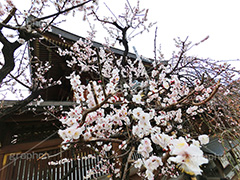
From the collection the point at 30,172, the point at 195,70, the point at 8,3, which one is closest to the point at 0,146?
the point at 30,172

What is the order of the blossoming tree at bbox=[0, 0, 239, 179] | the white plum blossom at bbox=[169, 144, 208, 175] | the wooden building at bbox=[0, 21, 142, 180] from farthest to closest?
the wooden building at bbox=[0, 21, 142, 180], the blossoming tree at bbox=[0, 0, 239, 179], the white plum blossom at bbox=[169, 144, 208, 175]

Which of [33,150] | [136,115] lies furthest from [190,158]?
[33,150]

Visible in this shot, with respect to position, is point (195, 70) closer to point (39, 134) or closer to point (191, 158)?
point (191, 158)

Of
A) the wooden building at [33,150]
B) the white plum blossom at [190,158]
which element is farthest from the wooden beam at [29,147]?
the white plum blossom at [190,158]

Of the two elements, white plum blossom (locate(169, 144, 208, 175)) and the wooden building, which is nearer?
white plum blossom (locate(169, 144, 208, 175))

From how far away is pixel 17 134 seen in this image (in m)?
3.20

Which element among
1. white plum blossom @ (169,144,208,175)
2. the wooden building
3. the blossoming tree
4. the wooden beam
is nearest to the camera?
white plum blossom @ (169,144,208,175)

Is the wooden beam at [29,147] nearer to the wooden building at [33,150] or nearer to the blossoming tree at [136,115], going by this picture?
the wooden building at [33,150]

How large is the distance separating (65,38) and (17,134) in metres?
4.15

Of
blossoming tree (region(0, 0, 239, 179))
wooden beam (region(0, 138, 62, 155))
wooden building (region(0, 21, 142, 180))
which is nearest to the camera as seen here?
blossoming tree (region(0, 0, 239, 179))

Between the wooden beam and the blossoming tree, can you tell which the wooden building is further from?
the blossoming tree

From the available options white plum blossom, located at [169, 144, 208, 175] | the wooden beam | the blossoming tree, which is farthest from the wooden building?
white plum blossom, located at [169, 144, 208, 175]

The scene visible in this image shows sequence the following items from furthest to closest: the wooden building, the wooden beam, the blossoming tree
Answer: the wooden beam, the wooden building, the blossoming tree

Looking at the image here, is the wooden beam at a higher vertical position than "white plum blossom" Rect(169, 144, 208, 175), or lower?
higher
